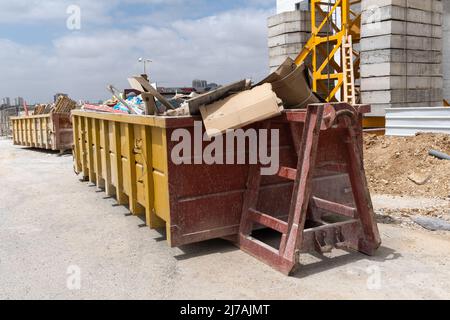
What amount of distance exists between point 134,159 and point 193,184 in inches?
49.0

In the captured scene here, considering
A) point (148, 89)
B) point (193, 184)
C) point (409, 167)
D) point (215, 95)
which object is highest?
point (148, 89)

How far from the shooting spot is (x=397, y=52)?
10336 mm

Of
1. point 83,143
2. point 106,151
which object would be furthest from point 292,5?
point 106,151

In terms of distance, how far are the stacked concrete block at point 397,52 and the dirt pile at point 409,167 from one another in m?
1.68

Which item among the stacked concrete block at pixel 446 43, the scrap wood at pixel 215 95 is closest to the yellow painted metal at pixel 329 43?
the stacked concrete block at pixel 446 43

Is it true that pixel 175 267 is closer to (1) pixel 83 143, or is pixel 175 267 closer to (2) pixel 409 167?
(1) pixel 83 143

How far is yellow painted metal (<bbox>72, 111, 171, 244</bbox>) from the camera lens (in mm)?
4379

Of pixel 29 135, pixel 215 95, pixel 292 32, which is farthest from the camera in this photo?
pixel 29 135
